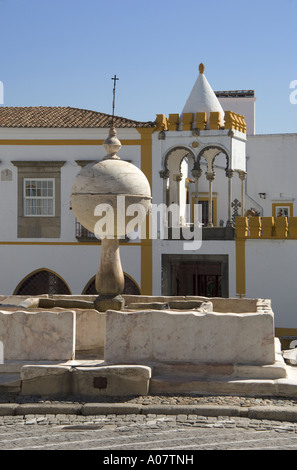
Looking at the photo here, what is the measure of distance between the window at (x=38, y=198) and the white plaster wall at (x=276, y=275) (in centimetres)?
685

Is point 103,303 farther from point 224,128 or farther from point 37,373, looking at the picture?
point 224,128

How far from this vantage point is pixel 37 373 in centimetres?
1134

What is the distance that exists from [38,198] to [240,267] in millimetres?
7164

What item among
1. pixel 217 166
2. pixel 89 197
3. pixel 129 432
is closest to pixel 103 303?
pixel 89 197

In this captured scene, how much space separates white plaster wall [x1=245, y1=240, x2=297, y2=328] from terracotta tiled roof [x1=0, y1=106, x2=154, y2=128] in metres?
5.53

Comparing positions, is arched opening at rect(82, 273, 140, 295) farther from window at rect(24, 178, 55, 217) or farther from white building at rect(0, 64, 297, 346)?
window at rect(24, 178, 55, 217)

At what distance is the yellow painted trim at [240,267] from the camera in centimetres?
2395

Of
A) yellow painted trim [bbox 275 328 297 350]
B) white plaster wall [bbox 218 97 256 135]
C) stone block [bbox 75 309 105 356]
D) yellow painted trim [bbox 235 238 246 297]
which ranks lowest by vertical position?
yellow painted trim [bbox 275 328 297 350]

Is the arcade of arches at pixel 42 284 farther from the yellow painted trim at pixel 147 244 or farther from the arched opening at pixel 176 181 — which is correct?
the arched opening at pixel 176 181

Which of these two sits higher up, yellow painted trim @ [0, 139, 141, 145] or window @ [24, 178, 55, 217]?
yellow painted trim @ [0, 139, 141, 145]

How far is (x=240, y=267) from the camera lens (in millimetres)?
24078

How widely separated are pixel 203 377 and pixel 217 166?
21.5 metres

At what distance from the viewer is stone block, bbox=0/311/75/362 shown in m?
11.8

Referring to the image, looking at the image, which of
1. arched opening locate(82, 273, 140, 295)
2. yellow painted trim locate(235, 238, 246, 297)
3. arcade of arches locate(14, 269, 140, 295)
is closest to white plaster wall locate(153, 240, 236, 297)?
yellow painted trim locate(235, 238, 246, 297)
